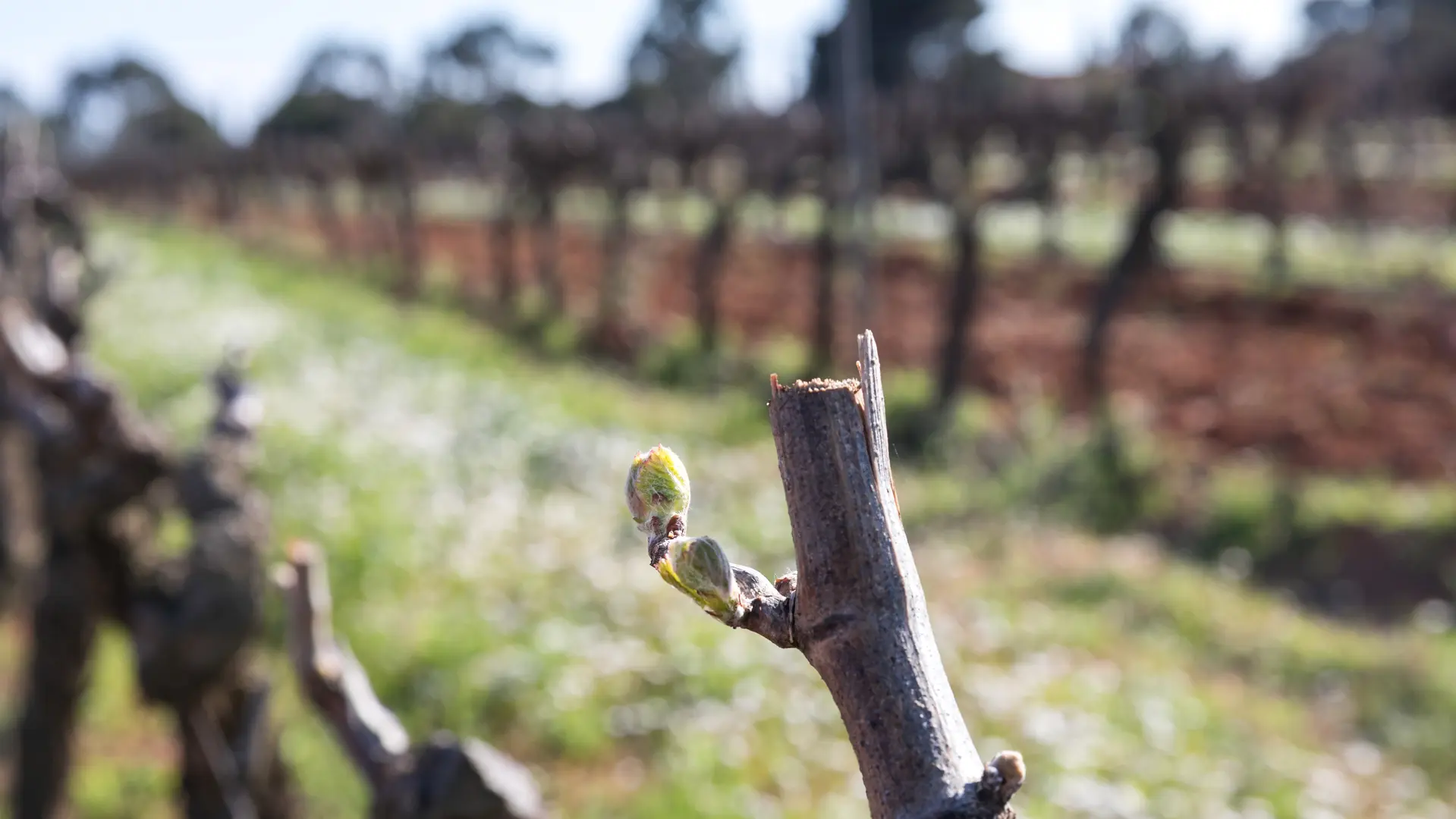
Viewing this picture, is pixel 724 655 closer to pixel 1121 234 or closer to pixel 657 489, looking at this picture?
pixel 657 489

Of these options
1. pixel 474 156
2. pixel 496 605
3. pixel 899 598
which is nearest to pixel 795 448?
pixel 899 598

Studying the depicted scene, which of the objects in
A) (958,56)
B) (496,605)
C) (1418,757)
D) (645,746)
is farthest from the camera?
(958,56)

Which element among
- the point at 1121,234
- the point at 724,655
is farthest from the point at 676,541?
the point at 1121,234

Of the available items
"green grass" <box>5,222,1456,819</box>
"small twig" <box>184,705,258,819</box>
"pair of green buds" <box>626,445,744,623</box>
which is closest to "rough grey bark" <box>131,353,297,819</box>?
"small twig" <box>184,705,258,819</box>

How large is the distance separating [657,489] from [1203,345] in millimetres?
13849

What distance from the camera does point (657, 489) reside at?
705 millimetres

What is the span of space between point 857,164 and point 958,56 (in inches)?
559

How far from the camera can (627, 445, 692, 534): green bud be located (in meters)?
0.70

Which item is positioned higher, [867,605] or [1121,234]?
[1121,234]

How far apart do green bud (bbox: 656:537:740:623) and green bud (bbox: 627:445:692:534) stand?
4 centimetres

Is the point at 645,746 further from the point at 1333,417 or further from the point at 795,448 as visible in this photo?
the point at 1333,417

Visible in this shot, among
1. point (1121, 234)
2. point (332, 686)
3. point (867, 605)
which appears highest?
point (1121, 234)

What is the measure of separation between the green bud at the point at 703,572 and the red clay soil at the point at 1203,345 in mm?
9311

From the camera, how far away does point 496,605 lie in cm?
563
